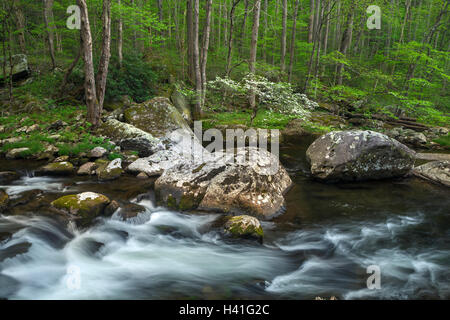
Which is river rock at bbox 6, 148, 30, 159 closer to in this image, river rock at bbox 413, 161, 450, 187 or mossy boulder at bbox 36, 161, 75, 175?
mossy boulder at bbox 36, 161, 75, 175

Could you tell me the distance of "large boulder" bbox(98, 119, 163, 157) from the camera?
914 cm

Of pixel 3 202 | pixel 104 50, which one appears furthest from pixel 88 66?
pixel 3 202

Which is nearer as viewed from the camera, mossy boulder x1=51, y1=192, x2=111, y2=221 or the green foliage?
mossy boulder x1=51, y1=192, x2=111, y2=221

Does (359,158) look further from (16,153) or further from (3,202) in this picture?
(16,153)

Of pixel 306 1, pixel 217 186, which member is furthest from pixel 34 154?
pixel 306 1

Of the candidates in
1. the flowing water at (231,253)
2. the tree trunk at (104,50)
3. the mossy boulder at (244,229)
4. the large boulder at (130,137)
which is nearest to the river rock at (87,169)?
the flowing water at (231,253)

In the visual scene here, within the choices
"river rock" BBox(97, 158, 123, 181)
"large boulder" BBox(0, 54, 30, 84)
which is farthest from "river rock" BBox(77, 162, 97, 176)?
"large boulder" BBox(0, 54, 30, 84)

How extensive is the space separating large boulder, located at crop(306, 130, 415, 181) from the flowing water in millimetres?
912

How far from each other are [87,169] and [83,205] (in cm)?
276

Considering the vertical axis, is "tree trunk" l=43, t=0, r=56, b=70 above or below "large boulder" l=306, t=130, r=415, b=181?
above

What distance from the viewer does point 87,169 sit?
7664mm

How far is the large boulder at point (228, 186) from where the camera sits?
5.61 meters

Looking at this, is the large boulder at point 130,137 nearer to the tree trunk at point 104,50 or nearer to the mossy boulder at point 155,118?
the mossy boulder at point 155,118

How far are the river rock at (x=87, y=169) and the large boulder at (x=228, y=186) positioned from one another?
2.54m
